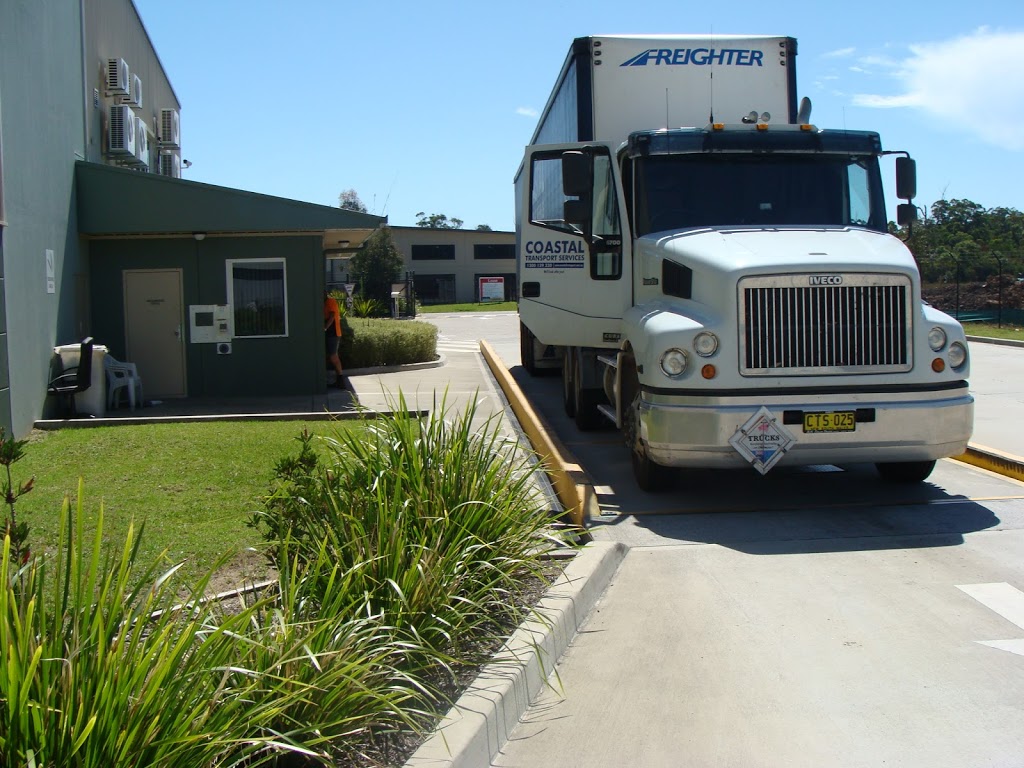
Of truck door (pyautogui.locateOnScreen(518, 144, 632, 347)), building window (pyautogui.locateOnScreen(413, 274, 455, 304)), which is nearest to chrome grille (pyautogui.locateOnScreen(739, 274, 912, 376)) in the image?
truck door (pyautogui.locateOnScreen(518, 144, 632, 347))

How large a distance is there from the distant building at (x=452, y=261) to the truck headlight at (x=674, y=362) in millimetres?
71322

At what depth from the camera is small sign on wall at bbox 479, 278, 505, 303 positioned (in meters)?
72.4

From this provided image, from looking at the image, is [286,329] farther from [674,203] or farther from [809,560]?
[809,560]

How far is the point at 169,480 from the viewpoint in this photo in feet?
30.5

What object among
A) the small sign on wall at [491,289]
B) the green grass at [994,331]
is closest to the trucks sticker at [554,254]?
the green grass at [994,331]

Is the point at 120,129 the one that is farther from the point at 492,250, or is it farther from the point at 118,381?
the point at 492,250

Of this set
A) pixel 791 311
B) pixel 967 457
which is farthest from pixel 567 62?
pixel 967 457

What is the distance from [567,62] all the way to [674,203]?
118 inches

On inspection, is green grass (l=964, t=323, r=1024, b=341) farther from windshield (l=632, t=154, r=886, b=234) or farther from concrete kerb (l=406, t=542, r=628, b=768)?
concrete kerb (l=406, t=542, r=628, b=768)

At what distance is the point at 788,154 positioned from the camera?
1012 centimetres

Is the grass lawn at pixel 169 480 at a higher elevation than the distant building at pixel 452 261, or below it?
below

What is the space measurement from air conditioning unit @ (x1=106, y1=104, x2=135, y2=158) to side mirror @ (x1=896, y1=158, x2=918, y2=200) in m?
12.6

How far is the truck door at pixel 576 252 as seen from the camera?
10609 millimetres

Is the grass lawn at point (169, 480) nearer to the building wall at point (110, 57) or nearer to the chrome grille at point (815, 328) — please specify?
the chrome grille at point (815, 328)
